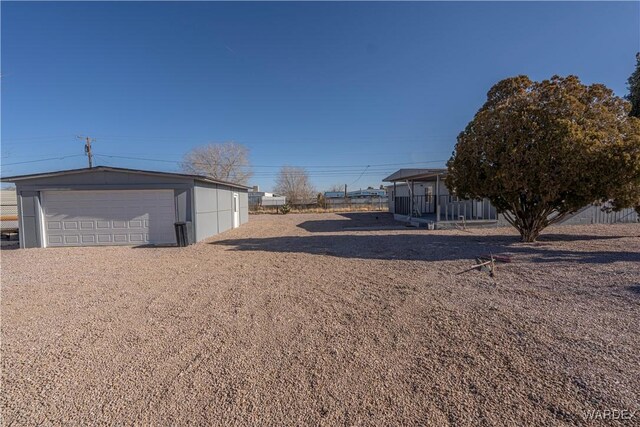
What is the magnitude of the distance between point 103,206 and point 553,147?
47.1ft

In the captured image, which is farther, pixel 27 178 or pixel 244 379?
pixel 27 178

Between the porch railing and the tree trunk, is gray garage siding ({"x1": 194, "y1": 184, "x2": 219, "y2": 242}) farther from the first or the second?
the tree trunk

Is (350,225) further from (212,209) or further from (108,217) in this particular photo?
(108,217)

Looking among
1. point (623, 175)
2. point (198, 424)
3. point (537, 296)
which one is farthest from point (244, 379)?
point (623, 175)

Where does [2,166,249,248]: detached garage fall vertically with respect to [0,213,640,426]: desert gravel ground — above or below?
above

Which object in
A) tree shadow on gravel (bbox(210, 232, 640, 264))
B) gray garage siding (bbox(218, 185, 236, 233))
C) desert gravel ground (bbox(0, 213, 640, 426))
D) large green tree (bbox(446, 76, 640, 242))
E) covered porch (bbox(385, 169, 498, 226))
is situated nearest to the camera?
desert gravel ground (bbox(0, 213, 640, 426))

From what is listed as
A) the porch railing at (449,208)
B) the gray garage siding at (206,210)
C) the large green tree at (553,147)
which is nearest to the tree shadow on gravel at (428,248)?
the gray garage siding at (206,210)

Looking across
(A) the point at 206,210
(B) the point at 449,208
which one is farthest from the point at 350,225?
(A) the point at 206,210

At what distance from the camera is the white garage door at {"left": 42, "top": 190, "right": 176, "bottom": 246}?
34.0 ft

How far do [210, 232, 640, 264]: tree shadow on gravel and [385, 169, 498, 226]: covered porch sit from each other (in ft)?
11.7

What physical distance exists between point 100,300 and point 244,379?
3.59 metres

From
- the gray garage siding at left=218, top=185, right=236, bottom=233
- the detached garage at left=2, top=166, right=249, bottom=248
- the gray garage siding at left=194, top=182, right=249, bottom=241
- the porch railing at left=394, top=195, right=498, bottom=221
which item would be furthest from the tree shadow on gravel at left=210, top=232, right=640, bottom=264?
the gray garage siding at left=218, top=185, right=236, bottom=233

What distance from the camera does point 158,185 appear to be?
10.5 meters

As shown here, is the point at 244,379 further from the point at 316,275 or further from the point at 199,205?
the point at 199,205
